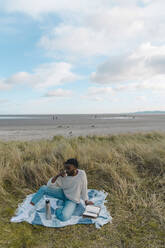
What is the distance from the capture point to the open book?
3.15 metres

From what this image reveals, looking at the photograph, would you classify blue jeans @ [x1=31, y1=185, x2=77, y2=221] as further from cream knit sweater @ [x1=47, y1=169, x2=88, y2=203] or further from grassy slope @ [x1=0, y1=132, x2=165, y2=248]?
grassy slope @ [x1=0, y1=132, x2=165, y2=248]

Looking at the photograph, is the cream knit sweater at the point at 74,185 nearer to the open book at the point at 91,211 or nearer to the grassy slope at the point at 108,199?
the open book at the point at 91,211

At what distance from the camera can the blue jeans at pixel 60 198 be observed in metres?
3.17

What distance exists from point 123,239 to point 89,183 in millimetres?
1860

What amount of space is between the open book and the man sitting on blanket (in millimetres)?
112

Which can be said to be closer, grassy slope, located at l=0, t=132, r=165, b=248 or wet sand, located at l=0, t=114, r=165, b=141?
grassy slope, located at l=0, t=132, r=165, b=248

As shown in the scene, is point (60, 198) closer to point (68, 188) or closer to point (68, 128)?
point (68, 188)

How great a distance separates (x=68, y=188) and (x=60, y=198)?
319 mm

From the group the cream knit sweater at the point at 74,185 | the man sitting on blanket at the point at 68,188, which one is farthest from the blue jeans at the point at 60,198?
the cream knit sweater at the point at 74,185

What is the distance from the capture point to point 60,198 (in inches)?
141

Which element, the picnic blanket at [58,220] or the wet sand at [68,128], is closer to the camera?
the picnic blanket at [58,220]

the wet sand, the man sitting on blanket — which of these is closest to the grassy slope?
the man sitting on blanket

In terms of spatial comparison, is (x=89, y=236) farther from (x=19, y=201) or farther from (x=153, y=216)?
(x=19, y=201)

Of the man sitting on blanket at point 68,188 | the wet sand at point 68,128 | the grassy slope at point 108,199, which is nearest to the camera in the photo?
the grassy slope at point 108,199
